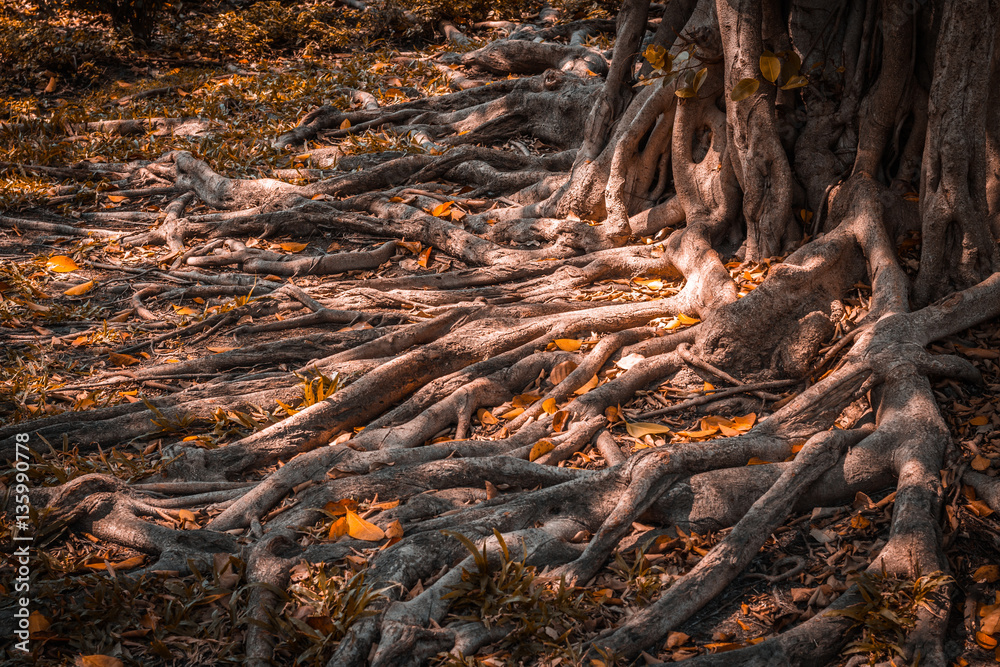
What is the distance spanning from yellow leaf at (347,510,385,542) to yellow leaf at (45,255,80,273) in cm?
390

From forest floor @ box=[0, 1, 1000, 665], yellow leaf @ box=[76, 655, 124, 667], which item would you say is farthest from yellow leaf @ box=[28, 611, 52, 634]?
yellow leaf @ box=[76, 655, 124, 667]

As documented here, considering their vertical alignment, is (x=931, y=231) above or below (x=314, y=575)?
above

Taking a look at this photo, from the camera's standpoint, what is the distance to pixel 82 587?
2443mm

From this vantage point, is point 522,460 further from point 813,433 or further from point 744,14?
point 744,14

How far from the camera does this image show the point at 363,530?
261 cm

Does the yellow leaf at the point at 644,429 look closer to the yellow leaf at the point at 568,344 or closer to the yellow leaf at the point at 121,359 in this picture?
the yellow leaf at the point at 568,344

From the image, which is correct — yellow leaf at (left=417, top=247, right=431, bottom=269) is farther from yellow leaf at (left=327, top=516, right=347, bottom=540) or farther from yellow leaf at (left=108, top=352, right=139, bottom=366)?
yellow leaf at (left=327, top=516, right=347, bottom=540)

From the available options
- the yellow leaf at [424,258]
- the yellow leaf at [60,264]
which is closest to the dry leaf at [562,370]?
the yellow leaf at [424,258]

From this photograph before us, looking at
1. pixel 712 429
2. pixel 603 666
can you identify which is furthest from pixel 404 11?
pixel 603 666

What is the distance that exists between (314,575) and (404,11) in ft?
32.5

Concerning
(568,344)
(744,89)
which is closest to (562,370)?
(568,344)

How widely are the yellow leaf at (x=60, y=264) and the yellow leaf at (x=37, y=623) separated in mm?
3721

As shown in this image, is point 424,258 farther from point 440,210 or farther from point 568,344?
point 568,344

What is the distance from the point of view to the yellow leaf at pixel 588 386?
3.53m
